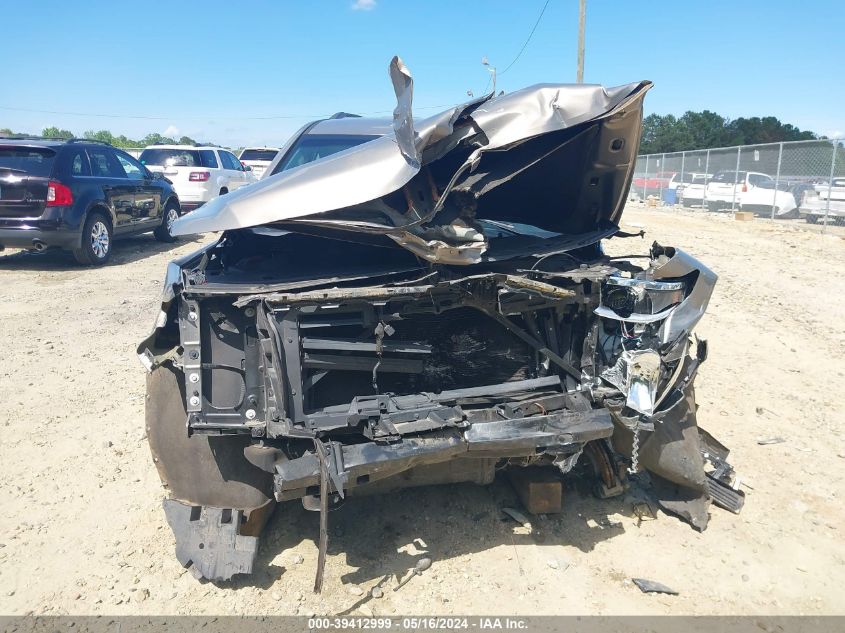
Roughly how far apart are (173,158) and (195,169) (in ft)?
2.81

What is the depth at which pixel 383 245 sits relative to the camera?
8.89ft

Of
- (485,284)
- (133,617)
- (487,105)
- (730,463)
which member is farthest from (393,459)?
Answer: (730,463)

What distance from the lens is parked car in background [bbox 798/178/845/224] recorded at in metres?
13.3

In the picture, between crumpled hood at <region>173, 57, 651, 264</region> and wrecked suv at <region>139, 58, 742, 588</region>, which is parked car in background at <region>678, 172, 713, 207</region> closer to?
wrecked suv at <region>139, 58, 742, 588</region>

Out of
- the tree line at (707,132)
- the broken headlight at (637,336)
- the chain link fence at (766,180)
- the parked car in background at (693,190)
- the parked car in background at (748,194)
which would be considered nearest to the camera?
the broken headlight at (637,336)

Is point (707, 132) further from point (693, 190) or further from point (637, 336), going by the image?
point (637, 336)

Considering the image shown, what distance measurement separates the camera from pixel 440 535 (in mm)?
2912

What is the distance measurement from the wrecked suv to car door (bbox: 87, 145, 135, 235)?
7316mm

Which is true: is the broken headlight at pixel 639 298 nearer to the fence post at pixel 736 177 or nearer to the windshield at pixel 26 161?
the windshield at pixel 26 161

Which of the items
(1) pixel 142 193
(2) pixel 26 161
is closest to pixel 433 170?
(2) pixel 26 161

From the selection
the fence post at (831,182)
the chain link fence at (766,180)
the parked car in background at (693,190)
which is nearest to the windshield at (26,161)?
the chain link fence at (766,180)

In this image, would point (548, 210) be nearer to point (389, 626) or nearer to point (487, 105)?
point (487, 105)

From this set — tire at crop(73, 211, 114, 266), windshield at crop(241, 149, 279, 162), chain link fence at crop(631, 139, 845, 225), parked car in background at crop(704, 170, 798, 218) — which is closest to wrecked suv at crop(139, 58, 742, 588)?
tire at crop(73, 211, 114, 266)

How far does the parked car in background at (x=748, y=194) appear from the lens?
1561 centimetres
